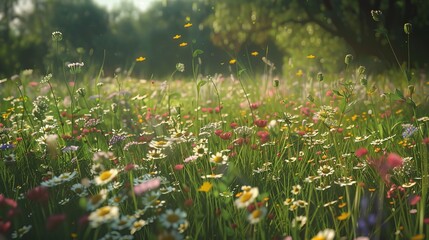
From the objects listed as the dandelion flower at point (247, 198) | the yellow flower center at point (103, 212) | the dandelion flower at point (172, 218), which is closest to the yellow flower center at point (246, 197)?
the dandelion flower at point (247, 198)

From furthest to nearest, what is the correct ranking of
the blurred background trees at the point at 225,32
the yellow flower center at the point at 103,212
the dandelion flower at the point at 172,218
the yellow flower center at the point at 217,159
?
1. the blurred background trees at the point at 225,32
2. the yellow flower center at the point at 217,159
3. the dandelion flower at the point at 172,218
4. the yellow flower center at the point at 103,212

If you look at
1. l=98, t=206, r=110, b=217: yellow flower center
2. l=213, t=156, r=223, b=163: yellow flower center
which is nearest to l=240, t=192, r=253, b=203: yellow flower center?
l=98, t=206, r=110, b=217: yellow flower center

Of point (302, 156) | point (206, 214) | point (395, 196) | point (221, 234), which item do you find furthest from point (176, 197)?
point (395, 196)

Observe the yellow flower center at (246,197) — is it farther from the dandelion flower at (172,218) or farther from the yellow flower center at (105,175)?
the yellow flower center at (105,175)

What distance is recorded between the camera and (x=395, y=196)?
2.18 m

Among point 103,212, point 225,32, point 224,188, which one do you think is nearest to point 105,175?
point 103,212

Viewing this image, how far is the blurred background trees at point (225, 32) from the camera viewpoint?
472 inches

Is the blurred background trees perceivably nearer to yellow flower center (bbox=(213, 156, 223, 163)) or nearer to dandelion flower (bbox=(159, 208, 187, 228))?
yellow flower center (bbox=(213, 156, 223, 163))

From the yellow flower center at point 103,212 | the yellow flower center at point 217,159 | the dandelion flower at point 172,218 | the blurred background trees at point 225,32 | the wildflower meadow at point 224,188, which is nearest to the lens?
the yellow flower center at point 103,212

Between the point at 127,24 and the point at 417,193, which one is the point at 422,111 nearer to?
the point at 417,193

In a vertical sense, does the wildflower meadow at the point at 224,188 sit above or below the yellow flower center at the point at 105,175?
below

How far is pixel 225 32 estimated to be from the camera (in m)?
16.4

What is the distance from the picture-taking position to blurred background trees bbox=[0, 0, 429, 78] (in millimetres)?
12000

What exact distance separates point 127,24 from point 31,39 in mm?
15115
